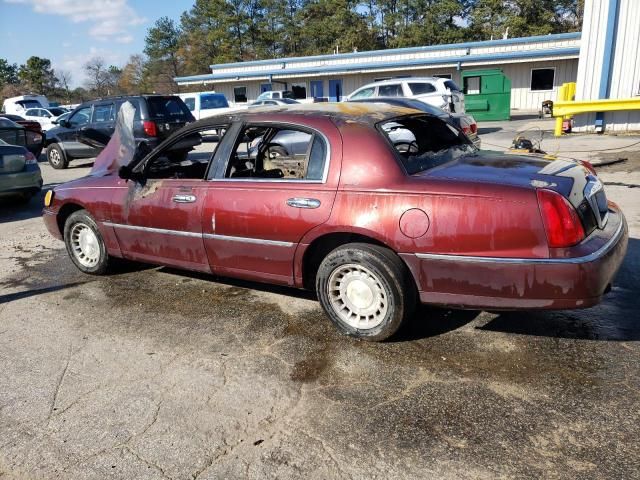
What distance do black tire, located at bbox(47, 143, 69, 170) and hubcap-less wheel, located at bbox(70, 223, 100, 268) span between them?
10.1 m

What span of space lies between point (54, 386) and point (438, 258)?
2514 millimetres

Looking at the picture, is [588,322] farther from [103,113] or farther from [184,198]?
[103,113]

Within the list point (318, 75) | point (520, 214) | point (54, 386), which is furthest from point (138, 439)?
point (318, 75)

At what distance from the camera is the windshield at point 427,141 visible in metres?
3.74

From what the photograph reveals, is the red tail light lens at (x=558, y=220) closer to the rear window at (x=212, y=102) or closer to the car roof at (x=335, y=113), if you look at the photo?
the car roof at (x=335, y=113)

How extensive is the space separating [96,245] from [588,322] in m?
4.42

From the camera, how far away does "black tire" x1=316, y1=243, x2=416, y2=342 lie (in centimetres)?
336

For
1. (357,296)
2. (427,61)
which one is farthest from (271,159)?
(427,61)

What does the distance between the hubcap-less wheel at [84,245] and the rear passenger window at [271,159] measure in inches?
70.4

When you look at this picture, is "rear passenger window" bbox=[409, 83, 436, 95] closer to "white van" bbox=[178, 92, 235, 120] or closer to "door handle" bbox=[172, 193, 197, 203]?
"white van" bbox=[178, 92, 235, 120]

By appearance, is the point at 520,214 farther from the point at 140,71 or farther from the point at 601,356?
the point at 140,71

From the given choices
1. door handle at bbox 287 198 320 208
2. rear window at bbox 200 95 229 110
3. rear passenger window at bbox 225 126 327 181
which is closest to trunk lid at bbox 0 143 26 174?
rear passenger window at bbox 225 126 327 181

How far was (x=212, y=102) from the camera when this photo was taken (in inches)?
846

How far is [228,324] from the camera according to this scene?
405cm
